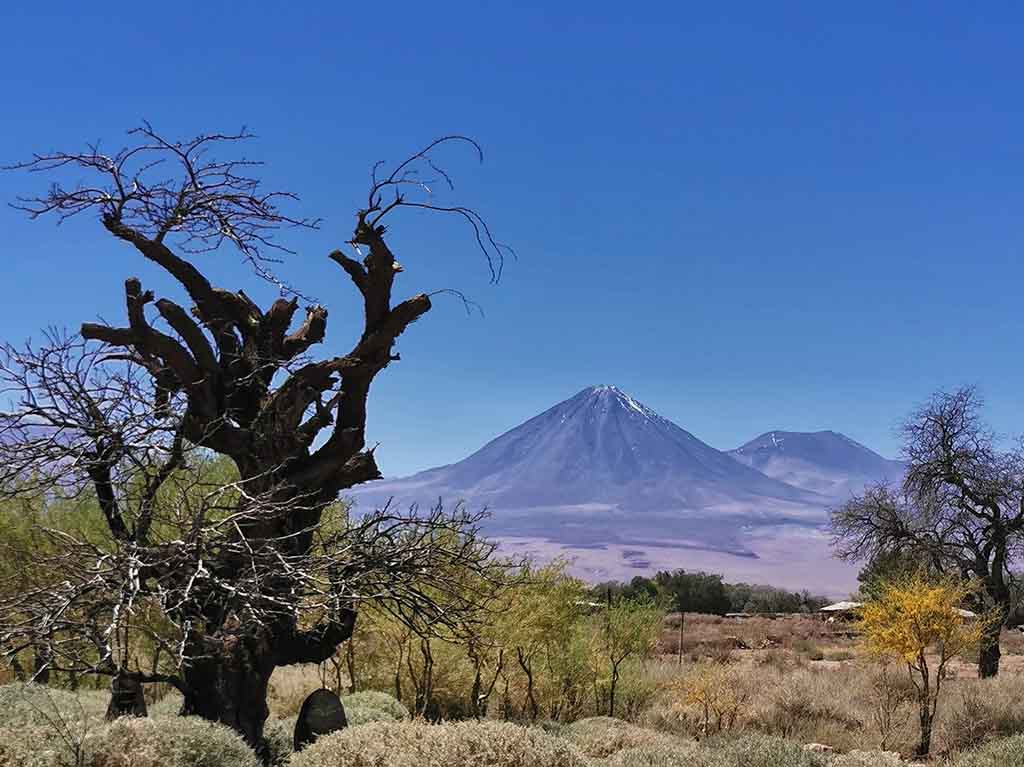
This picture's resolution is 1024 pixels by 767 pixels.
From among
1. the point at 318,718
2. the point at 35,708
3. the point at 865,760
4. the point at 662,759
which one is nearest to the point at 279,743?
the point at 318,718

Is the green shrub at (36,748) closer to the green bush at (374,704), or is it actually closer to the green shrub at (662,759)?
the green shrub at (662,759)

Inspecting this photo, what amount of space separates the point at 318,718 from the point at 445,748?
14.2ft

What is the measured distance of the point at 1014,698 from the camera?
2452 centimetres

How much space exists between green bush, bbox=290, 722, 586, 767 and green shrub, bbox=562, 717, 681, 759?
297 inches

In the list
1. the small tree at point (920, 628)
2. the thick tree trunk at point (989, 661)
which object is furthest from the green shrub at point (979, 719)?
the thick tree trunk at point (989, 661)

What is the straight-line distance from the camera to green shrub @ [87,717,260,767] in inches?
372

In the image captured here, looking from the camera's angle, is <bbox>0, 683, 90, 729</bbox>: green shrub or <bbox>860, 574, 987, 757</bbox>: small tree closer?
<bbox>0, 683, 90, 729</bbox>: green shrub

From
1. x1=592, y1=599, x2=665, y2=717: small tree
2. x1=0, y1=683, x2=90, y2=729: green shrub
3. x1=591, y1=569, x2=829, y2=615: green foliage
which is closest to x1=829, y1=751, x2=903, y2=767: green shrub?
x1=0, y1=683, x2=90, y2=729: green shrub

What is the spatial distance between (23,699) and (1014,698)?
21.9 meters

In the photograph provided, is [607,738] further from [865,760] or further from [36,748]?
[36,748]

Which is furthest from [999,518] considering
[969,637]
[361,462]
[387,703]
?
[361,462]

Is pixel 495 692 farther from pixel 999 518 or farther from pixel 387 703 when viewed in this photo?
pixel 999 518

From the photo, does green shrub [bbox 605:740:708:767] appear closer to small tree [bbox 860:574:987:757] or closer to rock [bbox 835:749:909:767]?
rock [bbox 835:749:909:767]

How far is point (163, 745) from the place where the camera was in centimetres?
958
